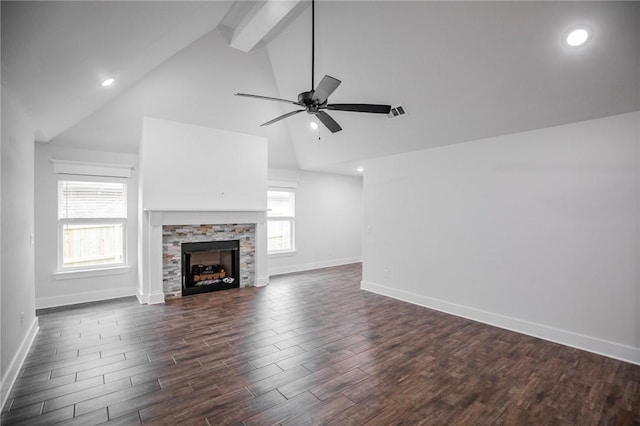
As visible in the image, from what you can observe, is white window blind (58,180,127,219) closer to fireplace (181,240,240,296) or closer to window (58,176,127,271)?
window (58,176,127,271)

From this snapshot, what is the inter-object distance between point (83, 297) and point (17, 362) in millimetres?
2376

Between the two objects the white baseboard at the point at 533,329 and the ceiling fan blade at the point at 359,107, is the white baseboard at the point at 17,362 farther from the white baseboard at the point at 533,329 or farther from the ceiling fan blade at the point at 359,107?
the white baseboard at the point at 533,329

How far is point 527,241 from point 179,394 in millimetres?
4006

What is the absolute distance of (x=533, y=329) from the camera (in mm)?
3648

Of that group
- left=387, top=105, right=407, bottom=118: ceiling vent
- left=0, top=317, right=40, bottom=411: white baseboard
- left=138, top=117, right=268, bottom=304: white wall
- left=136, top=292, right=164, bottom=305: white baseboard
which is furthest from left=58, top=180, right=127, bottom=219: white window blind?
left=387, top=105, right=407, bottom=118: ceiling vent

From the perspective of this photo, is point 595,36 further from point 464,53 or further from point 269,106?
point 269,106

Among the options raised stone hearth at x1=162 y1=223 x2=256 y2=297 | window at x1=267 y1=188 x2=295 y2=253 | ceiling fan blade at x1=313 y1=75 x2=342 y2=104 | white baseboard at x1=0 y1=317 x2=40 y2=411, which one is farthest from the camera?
window at x1=267 y1=188 x2=295 y2=253

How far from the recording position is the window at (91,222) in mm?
4852

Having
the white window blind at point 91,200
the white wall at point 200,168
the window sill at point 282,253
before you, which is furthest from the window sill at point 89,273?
the window sill at point 282,253

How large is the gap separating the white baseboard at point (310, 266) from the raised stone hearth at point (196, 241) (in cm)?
101

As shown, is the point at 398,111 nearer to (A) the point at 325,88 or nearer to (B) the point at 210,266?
(A) the point at 325,88

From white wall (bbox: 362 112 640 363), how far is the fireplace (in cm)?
303

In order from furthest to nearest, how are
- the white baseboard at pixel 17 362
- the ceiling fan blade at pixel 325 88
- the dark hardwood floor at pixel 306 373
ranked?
the ceiling fan blade at pixel 325 88 < the white baseboard at pixel 17 362 < the dark hardwood floor at pixel 306 373

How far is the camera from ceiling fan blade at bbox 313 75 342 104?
2.76 meters
